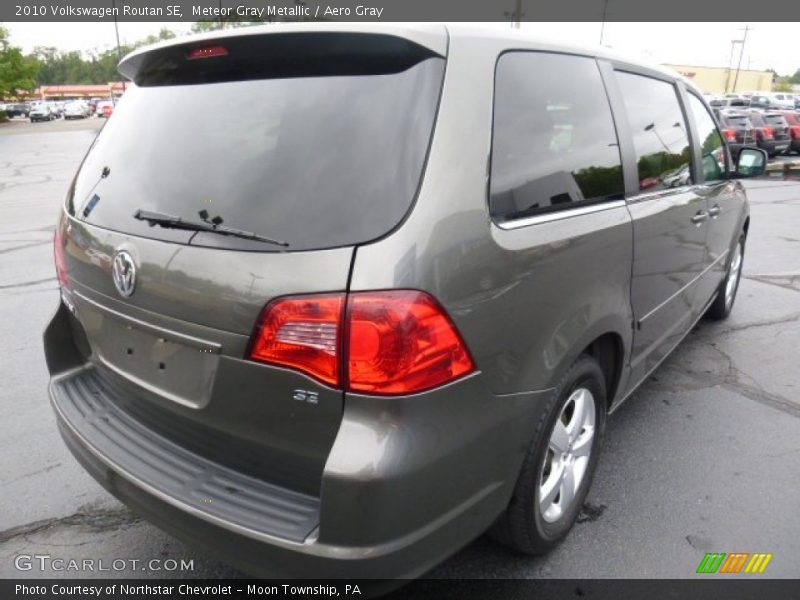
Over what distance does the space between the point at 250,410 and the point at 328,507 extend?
1.17 ft

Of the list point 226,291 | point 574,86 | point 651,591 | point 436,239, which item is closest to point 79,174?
point 226,291

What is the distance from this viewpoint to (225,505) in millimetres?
1784

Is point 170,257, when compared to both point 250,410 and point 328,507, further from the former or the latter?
point 328,507

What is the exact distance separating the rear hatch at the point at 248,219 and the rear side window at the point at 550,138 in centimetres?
33

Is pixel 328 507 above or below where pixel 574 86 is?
below

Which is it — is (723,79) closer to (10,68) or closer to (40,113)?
(40,113)

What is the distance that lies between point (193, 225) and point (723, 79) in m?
111

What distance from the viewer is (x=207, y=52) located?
6.83 ft

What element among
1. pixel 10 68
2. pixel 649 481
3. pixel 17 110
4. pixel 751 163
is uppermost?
pixel 10 68

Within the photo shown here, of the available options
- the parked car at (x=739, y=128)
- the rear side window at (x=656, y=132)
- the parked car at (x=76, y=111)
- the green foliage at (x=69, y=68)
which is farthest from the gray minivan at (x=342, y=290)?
the green foliage at (x=69, y=68)

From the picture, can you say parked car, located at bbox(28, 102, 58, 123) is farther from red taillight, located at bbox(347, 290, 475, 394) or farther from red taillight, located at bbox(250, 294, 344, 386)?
red taillight, located at bbox(347, 290, 475, 394)

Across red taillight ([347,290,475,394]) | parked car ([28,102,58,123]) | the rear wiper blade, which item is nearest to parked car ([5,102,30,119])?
parked car ([28,102,58,123])

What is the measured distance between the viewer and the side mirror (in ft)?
14.3

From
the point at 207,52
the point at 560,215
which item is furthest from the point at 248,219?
the point at 560,215
